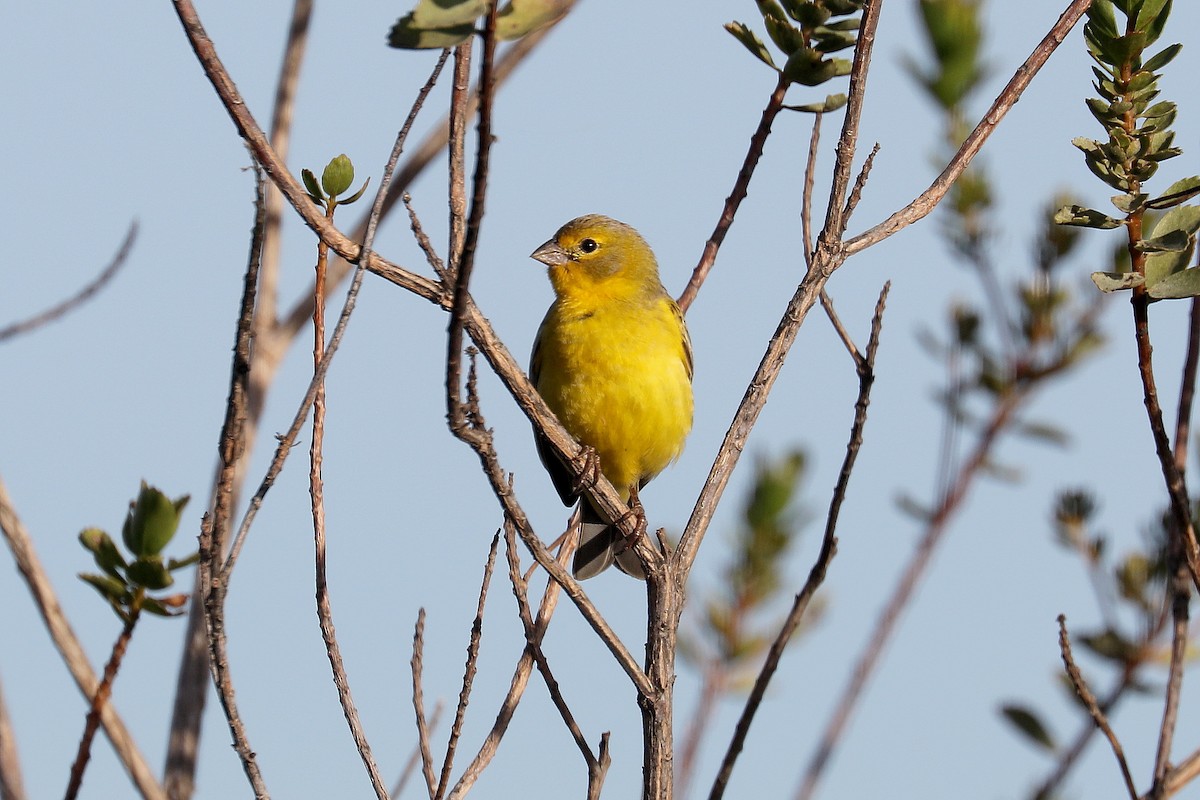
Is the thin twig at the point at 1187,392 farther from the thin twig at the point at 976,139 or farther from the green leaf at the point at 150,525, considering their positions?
the green leaf at the point at 150,525

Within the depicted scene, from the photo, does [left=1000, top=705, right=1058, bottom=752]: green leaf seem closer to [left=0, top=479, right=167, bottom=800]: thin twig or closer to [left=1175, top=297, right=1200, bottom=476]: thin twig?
[left=1175, top=297, right=1200, bottom=476]: thin twig

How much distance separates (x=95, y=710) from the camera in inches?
104

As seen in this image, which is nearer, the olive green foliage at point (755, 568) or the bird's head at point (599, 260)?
the olive green foliage at point (755, 568)

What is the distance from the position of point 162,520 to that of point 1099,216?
1.98 m

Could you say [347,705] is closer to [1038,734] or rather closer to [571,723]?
[571,723]

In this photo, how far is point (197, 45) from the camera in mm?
2430

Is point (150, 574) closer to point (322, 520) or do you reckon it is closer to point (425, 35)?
point (322, 520)

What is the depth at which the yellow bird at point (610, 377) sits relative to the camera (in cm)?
546

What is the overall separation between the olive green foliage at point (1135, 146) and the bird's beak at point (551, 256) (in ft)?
11.9

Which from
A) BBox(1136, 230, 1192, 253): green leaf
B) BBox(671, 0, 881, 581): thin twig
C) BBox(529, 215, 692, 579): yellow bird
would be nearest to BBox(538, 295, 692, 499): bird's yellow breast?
BBox(529, 215, 692, 579): yellow bird

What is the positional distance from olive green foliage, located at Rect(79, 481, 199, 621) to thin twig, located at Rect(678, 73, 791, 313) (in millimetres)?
1715

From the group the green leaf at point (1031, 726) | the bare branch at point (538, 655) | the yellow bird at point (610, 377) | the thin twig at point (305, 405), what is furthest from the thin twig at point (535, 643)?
the yellow bird at point (610, 377)

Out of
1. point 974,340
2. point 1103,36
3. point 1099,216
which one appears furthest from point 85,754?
point 974,340

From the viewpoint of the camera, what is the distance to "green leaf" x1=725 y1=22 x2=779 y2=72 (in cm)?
383
